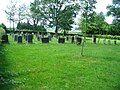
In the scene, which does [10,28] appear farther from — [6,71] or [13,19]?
[6,71]

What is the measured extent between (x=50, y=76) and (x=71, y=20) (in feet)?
214

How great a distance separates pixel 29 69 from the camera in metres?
13.7

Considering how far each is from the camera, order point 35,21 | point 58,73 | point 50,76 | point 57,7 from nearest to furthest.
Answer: point 50,76
point 58,73
point 57,7
point 35,21

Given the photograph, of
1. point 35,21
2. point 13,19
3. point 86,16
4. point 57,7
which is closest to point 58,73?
point 86,16

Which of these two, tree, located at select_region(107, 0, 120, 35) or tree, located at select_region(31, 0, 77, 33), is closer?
tree, located at select_region(31, 0, 77, 33)

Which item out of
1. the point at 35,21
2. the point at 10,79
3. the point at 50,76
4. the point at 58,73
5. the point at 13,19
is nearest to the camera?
the point at 10,79

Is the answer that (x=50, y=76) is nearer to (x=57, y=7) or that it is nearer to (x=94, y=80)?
(x=94, y=80)

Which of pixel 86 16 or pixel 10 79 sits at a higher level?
pixel 86 16

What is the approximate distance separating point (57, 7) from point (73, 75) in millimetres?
62228

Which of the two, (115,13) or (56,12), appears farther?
(115,13)

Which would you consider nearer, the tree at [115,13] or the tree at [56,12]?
the tree at [56,12]

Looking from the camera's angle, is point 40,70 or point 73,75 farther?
point 40,70

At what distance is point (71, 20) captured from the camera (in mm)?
76938

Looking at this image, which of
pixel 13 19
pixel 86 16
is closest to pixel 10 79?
pixel 86 16
